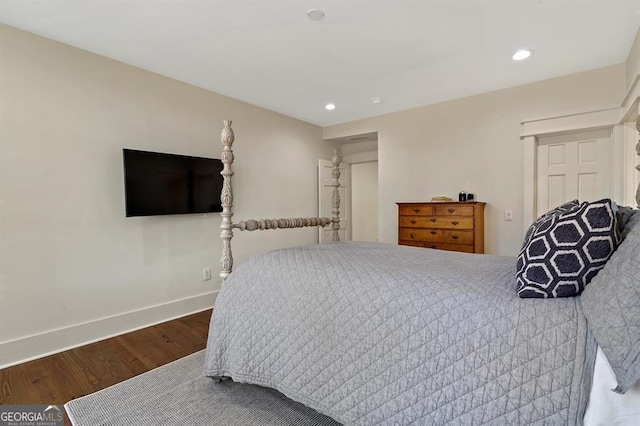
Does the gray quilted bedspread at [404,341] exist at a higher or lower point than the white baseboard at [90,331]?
higher

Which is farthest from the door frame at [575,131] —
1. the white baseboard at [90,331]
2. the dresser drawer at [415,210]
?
the white baseboard at [90,331]

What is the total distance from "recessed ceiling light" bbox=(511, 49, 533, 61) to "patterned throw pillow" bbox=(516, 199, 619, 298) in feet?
7.29

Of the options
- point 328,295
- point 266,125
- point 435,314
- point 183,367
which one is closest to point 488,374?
point 435,314

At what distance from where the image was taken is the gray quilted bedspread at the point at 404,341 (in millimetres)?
923

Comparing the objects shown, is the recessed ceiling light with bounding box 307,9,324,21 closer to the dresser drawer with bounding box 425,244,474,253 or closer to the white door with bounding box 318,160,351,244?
the dresser drawer with bounding box 425,244,474,253

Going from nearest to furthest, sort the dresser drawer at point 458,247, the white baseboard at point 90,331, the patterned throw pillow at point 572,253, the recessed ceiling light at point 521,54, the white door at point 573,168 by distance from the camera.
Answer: the patterned throw pillow at point 572,253 → the white baseboard at point 90,331 → the recessed ceiling light at point 521,54 → the white door at point 573,168 → the dresser drawer at point 458,247

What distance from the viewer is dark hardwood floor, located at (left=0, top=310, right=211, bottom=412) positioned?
6.29ft

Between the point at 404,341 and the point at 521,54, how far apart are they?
2892 mm

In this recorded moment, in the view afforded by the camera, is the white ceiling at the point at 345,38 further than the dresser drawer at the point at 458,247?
No

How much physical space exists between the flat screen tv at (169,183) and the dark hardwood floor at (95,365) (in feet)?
3.80

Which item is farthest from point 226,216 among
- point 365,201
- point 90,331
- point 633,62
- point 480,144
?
point 365,201

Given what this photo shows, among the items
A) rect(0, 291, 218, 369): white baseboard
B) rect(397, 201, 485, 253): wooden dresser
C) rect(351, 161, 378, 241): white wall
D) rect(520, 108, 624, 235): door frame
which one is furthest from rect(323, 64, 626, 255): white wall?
rect(0, 291, 218, 369): white baseboard

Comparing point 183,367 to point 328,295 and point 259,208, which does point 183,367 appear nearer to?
point 328,295

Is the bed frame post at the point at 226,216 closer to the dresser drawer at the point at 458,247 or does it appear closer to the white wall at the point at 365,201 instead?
the dresser drawer at the point at 458,247
